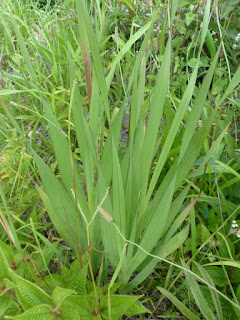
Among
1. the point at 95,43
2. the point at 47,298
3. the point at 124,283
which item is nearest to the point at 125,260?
the point at 124,283

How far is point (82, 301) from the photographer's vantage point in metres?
0.71

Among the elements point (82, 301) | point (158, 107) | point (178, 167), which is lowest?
point (82, 301)

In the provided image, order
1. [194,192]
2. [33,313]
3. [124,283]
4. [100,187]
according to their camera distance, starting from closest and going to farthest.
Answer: [33,313]
[100,187]
[124,283]
[194,192]

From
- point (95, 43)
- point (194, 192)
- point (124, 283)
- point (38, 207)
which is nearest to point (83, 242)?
point (124, 283)

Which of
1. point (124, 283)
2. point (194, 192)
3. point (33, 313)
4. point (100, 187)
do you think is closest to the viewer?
point (33, 313)

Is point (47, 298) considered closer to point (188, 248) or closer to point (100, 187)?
point (100, 187)

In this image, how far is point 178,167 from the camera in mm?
806

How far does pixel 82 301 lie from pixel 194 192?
529 mm

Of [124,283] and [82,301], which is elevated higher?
[82,301]

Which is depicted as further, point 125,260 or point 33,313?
point 125,260

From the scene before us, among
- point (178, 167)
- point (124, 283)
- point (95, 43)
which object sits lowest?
point (124, 283)

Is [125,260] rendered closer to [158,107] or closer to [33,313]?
[33,313]

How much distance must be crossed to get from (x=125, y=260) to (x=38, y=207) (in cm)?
44

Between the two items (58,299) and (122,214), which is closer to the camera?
(58,299)
